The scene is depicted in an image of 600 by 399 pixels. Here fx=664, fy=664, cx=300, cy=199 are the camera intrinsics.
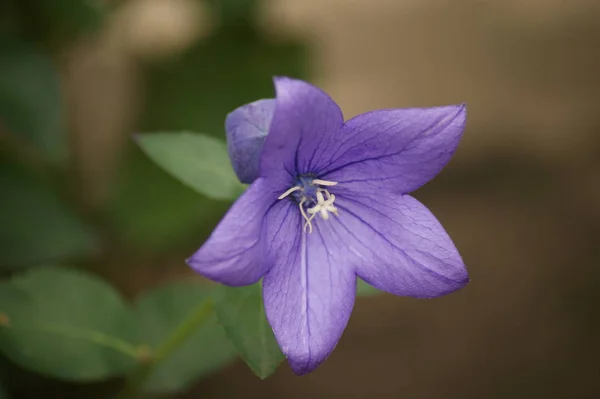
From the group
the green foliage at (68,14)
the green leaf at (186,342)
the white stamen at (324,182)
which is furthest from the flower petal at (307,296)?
the green foliage at (68,14)

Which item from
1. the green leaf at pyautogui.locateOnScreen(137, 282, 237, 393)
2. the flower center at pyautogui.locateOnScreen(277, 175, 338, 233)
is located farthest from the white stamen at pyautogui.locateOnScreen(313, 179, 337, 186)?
the green leaf at pyautogui.locateOnScreen(137, 282, 237, 393)

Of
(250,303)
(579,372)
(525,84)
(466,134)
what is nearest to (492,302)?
(579,372)

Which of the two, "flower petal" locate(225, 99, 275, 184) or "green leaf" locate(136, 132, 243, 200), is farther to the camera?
"green leaf" locate(136, 132, 243, 200)

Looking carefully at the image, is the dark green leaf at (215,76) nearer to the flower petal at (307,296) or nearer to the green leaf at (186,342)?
the green leaf at (186,342)

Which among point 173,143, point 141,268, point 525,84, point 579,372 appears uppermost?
point 173,143

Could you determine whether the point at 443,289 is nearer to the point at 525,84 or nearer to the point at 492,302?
the point at 492,302

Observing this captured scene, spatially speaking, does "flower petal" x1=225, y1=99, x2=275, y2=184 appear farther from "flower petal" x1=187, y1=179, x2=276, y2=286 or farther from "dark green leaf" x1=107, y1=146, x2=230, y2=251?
"dark green leaf" x1=107, y1=146, x2=230, y2=251
